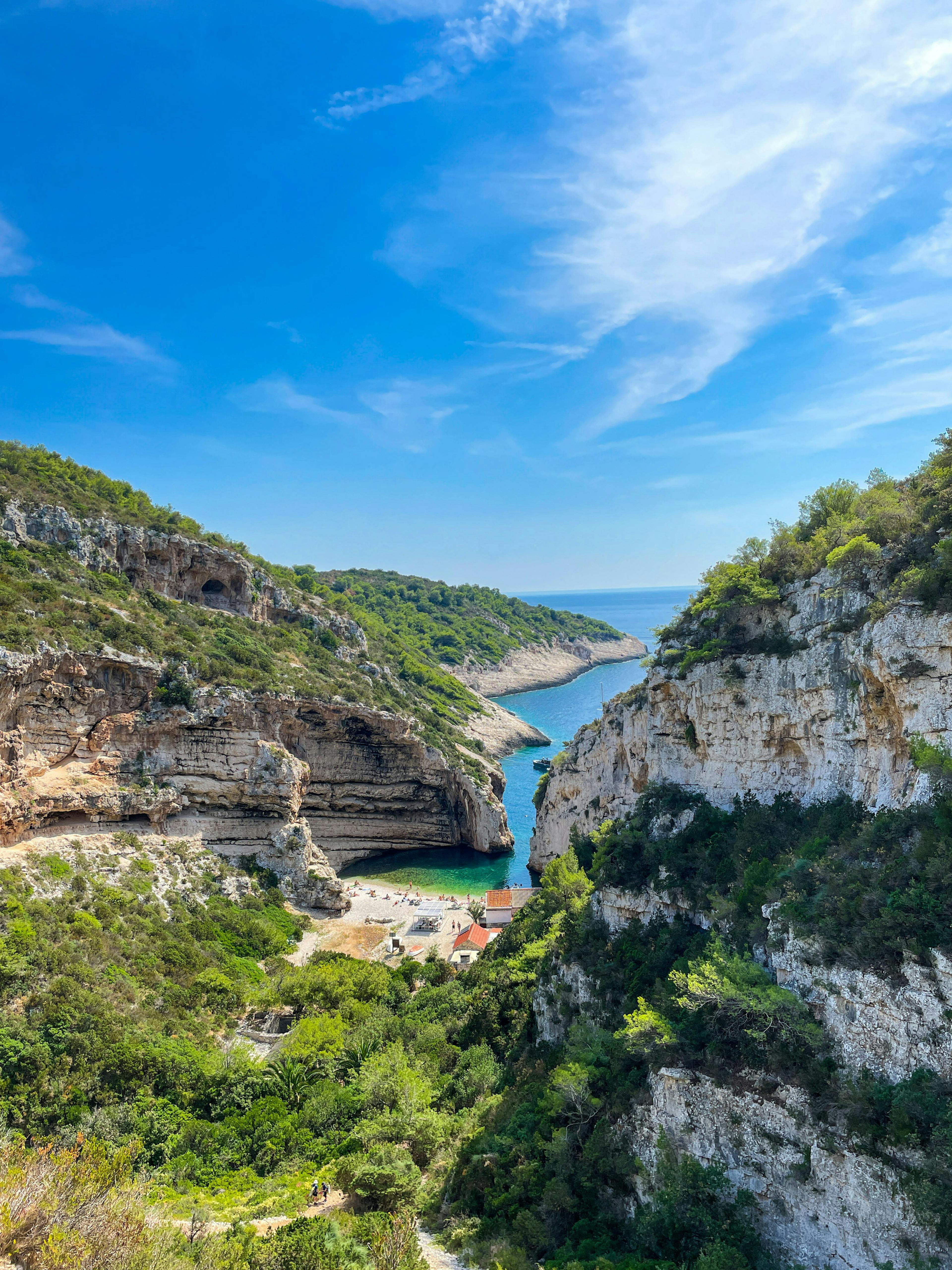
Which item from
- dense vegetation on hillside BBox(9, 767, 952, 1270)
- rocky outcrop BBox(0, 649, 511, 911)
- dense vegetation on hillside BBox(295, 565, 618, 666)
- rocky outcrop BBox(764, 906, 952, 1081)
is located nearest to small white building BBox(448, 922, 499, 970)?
dense vegetation on hillside BBox(9, 767, 952, 1270)

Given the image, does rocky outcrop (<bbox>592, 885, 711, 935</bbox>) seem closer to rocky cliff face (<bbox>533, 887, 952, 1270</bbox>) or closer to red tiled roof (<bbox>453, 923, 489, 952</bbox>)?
rocky cliff face (<bbox>533, 887, 952, 1270</bbox>)

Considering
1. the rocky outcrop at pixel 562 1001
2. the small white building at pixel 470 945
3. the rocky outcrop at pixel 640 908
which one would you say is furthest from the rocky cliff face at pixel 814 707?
the small white building at pixel 470 945

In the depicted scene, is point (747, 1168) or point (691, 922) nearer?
point (747, 1168)

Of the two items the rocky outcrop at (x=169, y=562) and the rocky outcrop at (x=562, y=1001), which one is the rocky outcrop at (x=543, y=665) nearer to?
the rocky outcrop at (x=169, y=562)

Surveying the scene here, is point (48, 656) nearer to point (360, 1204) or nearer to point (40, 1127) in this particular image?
A: point (40, 1127)

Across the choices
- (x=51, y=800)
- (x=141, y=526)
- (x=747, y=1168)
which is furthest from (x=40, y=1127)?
(x=141, y=526)

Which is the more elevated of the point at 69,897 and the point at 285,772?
the point at 285,772
